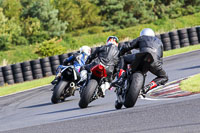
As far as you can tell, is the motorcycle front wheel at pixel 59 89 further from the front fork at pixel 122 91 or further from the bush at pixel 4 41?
the bush at pixel 4 41

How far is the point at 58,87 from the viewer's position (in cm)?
1169

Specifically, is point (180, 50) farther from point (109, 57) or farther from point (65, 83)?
point (109, 57)

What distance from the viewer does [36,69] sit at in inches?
848

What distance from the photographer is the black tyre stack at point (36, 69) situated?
70.3ft

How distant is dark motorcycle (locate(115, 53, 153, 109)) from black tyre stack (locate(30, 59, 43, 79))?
13347mm

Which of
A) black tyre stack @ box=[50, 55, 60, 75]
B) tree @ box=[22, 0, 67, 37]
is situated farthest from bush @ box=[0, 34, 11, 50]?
black tyre stack @ box=[50, 55, 60, 75]

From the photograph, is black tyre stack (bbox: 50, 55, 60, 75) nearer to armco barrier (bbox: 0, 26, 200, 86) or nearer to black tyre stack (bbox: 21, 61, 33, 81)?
armco barrier (bbox: 0, 26, 200, 86)

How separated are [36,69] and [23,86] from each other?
83.1 inches

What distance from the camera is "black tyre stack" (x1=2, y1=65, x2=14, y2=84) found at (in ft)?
68.9

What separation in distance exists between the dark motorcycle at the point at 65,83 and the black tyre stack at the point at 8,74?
31.4ft

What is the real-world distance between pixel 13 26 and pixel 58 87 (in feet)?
115

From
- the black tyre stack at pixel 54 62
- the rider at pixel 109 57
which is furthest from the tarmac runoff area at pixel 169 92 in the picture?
the black tyre stack at pixel 54 62

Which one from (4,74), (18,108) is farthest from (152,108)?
(4,74)

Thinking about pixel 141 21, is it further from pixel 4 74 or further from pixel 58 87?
pixel 58 87
